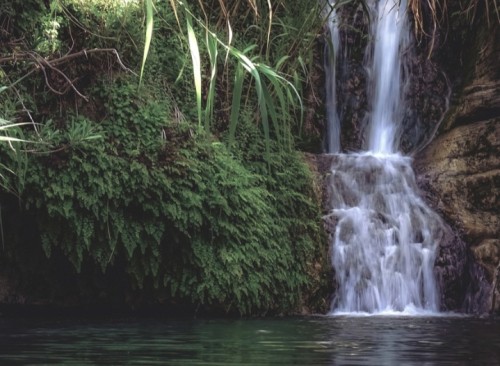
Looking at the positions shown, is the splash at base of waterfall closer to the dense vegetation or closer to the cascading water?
the cascading water

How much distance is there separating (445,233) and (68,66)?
187 inches

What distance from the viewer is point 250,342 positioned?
452 cm

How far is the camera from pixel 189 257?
7.12 meters

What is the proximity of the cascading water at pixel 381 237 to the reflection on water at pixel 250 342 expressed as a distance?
158cm

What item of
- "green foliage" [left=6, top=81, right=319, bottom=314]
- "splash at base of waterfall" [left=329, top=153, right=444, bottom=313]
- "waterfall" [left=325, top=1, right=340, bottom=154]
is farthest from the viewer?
"waterfall" [left=325, top=1, right=340, bottom=154]

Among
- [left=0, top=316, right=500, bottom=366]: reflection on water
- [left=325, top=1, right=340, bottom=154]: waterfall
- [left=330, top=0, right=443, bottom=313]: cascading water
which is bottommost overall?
[left=0, top=316, right=500, bottom=366]: reflection on water

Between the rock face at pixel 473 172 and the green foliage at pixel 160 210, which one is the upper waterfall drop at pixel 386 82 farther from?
the green foliage at pixel 160 210

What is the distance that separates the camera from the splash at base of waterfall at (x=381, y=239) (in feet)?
26.5

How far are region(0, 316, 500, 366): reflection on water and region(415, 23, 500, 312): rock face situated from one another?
1.79 metres

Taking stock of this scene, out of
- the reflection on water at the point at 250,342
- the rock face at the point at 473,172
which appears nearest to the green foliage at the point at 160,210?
the reflection on water at the point at 250,342

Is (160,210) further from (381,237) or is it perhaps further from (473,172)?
(473,172)

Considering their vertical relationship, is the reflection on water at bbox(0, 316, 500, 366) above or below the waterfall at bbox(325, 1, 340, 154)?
below

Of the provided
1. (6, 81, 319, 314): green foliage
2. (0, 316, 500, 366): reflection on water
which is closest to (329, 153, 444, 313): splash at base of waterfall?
(6, 81, 319, 314): green foliage

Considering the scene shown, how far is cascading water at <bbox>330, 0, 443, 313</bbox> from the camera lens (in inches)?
318
